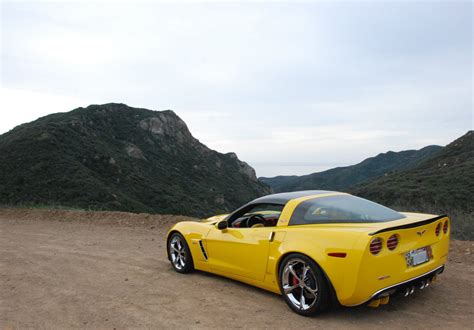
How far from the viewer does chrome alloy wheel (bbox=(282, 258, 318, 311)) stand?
423 cm

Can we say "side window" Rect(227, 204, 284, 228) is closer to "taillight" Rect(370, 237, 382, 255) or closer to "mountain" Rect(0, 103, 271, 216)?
"taillight" Rect(370, 237, 382, 255)

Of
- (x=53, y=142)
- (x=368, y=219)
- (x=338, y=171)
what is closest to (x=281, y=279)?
(x=368, y=219)

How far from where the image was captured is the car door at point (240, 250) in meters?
4.85

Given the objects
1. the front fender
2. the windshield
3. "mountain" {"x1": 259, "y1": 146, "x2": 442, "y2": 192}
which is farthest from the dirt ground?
"mountain" {"x1": 259, "y1": 146, "x2": 442, "y2": 192}

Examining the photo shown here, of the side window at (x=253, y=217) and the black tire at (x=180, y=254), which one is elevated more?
the side window at (x=253, y=217)

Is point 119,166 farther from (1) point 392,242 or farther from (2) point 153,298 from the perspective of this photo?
(1) point 392,242

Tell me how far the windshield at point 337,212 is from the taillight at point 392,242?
0.39 m

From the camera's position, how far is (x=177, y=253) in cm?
636

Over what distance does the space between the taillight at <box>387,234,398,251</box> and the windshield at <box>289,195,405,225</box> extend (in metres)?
0.39

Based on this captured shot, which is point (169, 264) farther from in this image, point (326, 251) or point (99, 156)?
point (99, 156)

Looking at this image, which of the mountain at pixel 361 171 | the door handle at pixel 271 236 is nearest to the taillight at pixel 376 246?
the door handle at pixel 271 236

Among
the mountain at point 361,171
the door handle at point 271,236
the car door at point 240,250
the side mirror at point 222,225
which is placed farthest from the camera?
the mountain at point 361,171

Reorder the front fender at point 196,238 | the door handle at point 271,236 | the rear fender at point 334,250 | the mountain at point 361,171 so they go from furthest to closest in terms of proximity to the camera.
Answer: the mountain at point 361,171 → the front fender at point 196,238 → the door handle at point 271,236 → the rear fender at point 334,250

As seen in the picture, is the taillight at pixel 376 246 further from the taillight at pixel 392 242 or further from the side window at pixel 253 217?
the side window at pixel 253 217
